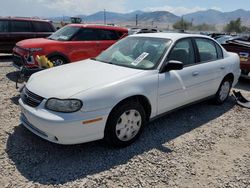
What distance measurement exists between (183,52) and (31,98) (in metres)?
2.64

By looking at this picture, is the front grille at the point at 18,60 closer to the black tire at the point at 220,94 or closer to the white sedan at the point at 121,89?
the white sedan at the point at 121,89

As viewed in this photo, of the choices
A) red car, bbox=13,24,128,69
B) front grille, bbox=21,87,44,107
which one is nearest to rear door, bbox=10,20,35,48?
red car, bbox=13,24,128,69

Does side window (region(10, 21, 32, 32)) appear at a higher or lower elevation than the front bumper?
higher

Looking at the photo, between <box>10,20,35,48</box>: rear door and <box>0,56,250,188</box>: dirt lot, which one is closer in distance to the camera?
<box>0,56,250,188</box>: dirt lot

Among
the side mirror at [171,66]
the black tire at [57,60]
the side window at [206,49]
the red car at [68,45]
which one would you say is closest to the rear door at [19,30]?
the red car at [68,45]

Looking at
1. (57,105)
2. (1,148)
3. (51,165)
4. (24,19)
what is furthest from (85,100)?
(24,19)

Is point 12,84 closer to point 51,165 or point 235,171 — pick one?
point 51,165

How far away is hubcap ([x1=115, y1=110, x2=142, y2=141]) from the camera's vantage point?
349 centimetres

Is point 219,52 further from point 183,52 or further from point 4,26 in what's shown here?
point 4,26

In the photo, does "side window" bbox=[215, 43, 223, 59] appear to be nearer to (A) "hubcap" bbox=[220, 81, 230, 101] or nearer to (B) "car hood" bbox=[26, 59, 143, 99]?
(A) "hubcap" bbox=[220, 81, 230, 101]

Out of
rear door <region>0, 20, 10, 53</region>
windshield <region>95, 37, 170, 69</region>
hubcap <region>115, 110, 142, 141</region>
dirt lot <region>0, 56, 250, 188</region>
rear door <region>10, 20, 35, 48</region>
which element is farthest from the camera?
rear door <region>10, 20, 35, 48</region>

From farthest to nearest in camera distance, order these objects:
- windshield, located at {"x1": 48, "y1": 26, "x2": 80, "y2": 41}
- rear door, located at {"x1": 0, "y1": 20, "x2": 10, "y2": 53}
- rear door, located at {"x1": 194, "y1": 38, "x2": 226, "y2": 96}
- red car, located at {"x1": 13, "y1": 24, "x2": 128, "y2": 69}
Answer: rear door, located at {"x1": 0, "y1": 20, "x2": 10, "y2": 53}
windshield, located at {"x1": 48, "y1": 26, "x2": 80, "y2": 41}
red car, located at {"x1": 13, "y1": 24, "x2": 128, "y2": 69}
rear door, located at {"x1": 194, "y1": 38, "x2": 226, "y2": 96}

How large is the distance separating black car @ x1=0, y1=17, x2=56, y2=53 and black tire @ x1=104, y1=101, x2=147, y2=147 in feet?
28.1

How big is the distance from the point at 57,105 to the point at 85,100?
0.35 m
